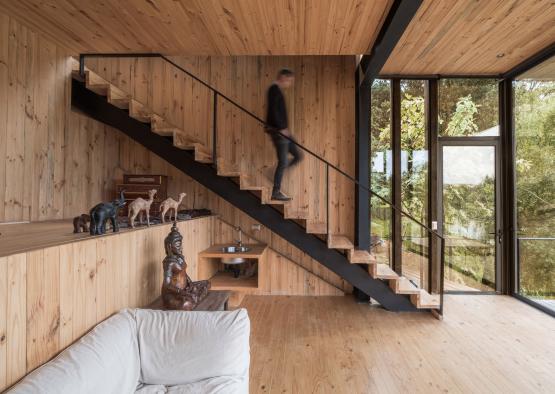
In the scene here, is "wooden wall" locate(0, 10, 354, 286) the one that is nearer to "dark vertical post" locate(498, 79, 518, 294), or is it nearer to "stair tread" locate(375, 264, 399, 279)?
"stair tread" locate(375, 264, 399, 279)

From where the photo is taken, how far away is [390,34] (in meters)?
2.85

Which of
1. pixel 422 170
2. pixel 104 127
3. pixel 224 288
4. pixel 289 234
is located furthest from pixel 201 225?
pixel 422 170

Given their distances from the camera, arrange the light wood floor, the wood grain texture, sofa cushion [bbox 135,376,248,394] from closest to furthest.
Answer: sofa cushion [bbox 135,376,248,394], the light wood floor, the wood grain texture

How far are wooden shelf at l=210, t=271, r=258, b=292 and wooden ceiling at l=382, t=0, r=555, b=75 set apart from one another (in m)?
3.47

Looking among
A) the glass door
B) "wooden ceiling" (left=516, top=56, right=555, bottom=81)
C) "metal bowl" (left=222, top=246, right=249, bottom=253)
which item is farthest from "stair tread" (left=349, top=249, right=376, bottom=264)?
"wooden ceiling" (left=516, top=56, right=555, bottom=81)

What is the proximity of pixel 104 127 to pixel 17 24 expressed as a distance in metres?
1.57

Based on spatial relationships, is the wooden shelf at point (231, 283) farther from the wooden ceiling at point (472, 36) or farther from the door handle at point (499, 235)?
the door handle at point (499, 235)

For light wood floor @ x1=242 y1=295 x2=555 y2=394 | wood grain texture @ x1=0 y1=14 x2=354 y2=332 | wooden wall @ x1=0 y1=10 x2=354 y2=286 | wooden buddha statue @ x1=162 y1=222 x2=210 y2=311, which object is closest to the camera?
wooden buddha statue @ x1=162 y1=222 x2=210 y2=311

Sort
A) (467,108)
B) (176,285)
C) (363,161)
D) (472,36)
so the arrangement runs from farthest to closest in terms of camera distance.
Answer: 1. (467,108)
2. (363,161)
3. (472,36)
4. (176,285)

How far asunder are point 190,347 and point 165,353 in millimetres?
136

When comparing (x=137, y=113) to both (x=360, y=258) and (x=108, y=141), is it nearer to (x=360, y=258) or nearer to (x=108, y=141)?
(x=108, y=141)

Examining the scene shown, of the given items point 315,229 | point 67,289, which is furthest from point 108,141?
point 67,289

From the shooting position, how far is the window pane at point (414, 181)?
15.2 feet

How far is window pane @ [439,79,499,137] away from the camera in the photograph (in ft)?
15.3
